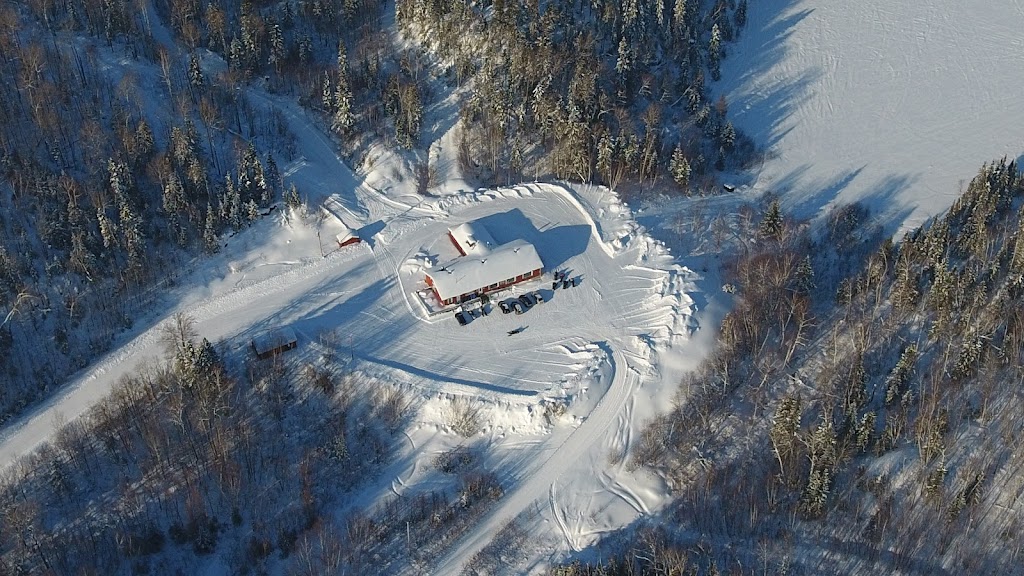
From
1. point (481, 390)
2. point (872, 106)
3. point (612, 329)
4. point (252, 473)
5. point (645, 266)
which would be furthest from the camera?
point (872, 106)

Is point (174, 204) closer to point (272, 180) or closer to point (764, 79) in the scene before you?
point (272, 180)

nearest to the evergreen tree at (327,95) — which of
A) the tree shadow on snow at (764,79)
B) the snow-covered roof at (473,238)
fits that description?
the snow-covered roof at (473,238)

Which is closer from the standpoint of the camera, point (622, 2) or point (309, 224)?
point (309, 224)

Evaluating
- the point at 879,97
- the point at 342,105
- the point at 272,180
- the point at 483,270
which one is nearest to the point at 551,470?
the point at 483,270

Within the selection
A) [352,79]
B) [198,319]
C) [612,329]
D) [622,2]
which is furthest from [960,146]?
[198,319]

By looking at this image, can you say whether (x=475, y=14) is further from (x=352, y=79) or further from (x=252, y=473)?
(x=252, y=473)
